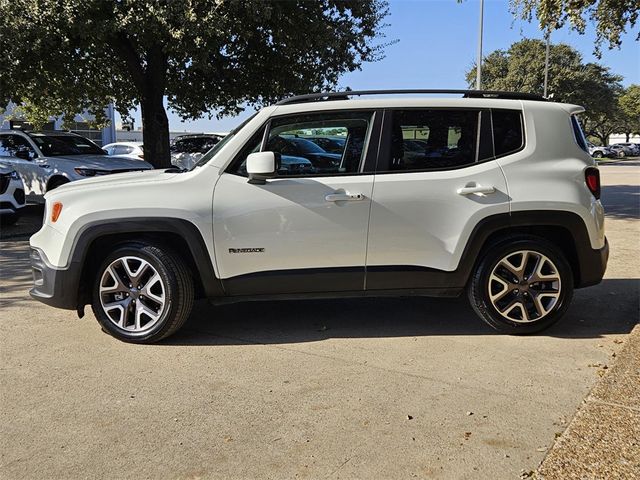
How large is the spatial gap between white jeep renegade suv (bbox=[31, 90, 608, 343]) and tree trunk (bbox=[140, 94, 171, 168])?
1030 cm

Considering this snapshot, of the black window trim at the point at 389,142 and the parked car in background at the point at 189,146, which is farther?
the parked car in background at the point at 189,146

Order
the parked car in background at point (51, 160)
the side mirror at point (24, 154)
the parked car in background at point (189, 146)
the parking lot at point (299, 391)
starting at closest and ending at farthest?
the parking lot at point (299, 391) < the parked car in background at point (51, 160) < the side mirror at point (24, 154) < the parked car in background at point (189, 146)

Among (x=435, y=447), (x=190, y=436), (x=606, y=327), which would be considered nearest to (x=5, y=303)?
(x=190, y=436)

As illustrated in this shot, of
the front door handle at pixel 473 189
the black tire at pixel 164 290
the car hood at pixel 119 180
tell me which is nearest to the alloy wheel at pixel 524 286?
the front door handle at pixel 473 189

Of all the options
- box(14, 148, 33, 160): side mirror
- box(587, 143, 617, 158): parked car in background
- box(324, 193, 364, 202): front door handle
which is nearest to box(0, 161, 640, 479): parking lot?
box(324, 193, 364, 202): front door handle

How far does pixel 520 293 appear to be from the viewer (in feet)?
14.9

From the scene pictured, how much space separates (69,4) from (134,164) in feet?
10.2

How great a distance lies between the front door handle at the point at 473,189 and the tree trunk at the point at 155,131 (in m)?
11.3

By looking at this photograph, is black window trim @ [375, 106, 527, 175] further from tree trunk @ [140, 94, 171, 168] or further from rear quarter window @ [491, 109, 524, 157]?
tree trunk @ [140, 94, 171, 168]

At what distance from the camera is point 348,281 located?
4496mm

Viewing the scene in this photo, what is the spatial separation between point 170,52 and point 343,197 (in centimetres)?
911

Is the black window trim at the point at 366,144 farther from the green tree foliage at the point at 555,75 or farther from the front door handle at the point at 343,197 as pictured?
the green tree foliage at the point at 555,75

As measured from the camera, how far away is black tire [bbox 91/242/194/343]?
14.3 feet

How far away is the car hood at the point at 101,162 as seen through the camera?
1071 centimetres
